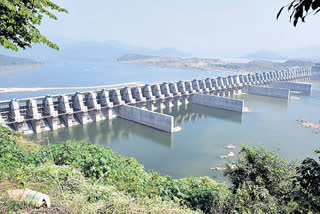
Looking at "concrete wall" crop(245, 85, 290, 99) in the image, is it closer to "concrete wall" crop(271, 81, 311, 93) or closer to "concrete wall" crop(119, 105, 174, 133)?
"concrete wall" crop(271, 81, 311, 93)

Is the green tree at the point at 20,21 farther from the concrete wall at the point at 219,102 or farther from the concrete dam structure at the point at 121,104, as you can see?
the concrete wall at the point at 219,102

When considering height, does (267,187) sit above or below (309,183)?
below

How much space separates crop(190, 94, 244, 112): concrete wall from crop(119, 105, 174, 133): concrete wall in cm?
1092

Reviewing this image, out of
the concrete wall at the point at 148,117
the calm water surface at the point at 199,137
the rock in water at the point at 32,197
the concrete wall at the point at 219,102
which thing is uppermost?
the rock in water at the point at 32,197

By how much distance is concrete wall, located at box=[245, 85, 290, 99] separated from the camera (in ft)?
124

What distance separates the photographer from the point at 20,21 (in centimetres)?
424

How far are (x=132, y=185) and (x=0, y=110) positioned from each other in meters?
18.2

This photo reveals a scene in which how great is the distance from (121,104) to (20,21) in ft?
70.7

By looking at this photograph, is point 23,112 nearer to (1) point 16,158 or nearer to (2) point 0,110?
(2) point 0,110

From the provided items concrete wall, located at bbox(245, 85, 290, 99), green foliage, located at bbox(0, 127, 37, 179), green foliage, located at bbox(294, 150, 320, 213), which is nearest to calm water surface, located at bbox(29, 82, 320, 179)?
concrete wall, located at bbox(245, 85, 290, 99)

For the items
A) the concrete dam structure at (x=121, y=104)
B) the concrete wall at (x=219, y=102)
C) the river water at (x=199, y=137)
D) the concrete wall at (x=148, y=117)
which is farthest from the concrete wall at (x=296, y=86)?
the concrete wall at (x=148, y=117)

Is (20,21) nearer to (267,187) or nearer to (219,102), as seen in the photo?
(267,187)

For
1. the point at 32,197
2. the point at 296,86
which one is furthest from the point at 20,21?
the point at 296,86

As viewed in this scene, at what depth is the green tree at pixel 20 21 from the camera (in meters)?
3.96
